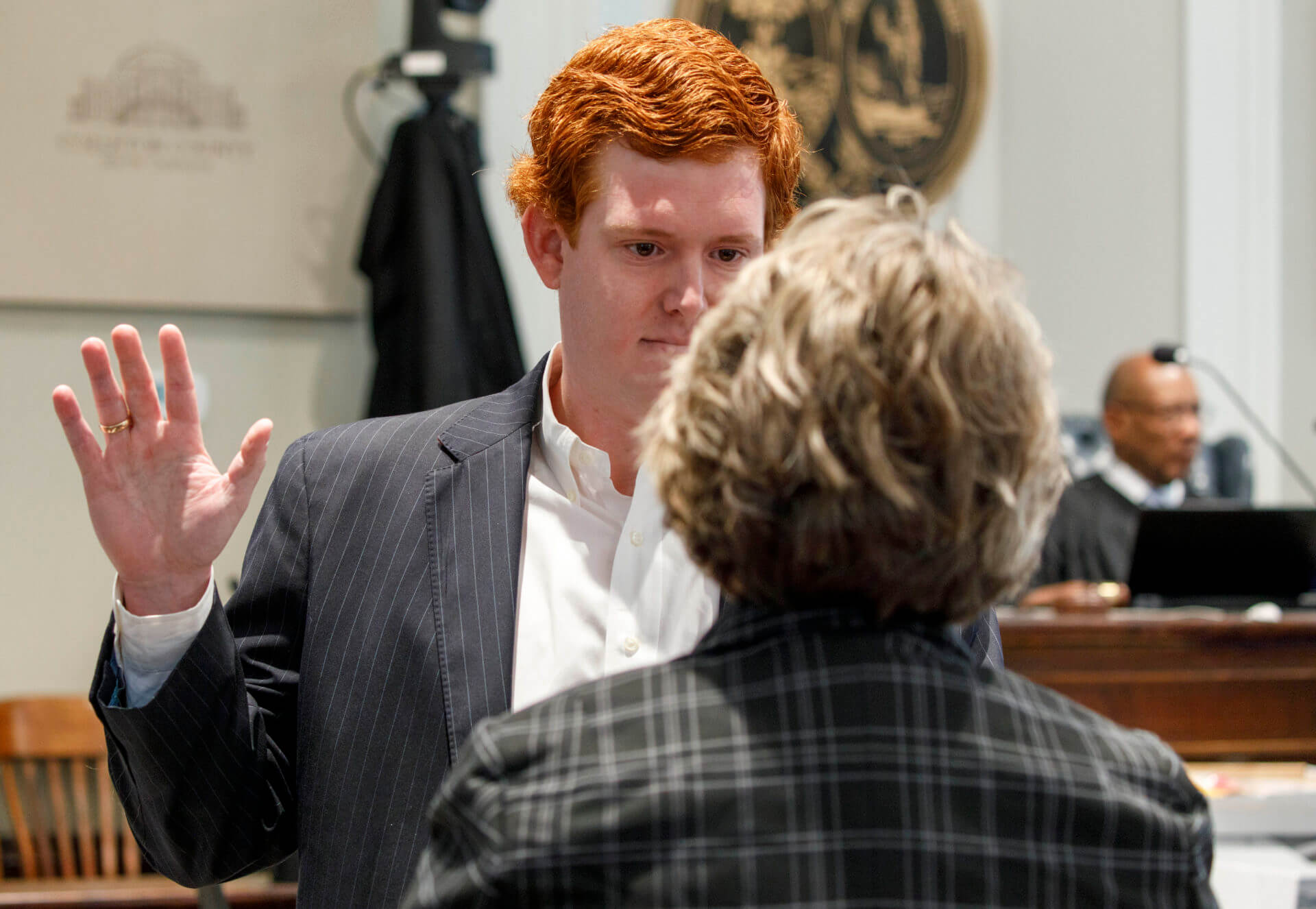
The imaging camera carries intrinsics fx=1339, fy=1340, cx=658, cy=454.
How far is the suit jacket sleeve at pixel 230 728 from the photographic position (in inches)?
40.1

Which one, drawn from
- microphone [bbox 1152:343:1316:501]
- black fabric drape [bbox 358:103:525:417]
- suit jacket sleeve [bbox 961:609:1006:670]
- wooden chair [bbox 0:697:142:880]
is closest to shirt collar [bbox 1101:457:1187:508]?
microphone [bbox 1152:343:1316:501]

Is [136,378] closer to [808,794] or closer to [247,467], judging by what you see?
[247,467]

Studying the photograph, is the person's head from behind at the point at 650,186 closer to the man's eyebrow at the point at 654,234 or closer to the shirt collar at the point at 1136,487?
the man's eyebrow at the point at 654,234

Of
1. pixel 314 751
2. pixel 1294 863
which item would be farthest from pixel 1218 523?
pixel 314 751

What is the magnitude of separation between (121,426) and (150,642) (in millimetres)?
166

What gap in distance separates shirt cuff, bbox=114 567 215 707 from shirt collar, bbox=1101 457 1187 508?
3777 millimetres

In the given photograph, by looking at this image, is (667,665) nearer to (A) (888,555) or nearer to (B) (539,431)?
(A) (888,555)

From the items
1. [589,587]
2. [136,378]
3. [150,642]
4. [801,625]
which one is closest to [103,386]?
[136,378]

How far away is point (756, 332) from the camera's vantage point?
0.72 meters

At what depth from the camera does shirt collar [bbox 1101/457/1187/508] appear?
4.33 m

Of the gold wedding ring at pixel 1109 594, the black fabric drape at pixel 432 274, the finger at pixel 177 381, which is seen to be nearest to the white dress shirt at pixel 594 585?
the finger at pixel 177 381

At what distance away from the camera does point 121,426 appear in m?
0.98

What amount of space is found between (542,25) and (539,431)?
259cm

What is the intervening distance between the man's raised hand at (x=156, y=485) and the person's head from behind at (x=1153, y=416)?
12.2 feet
